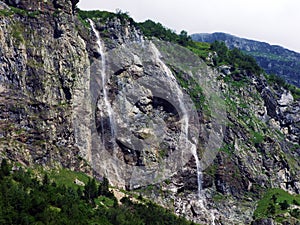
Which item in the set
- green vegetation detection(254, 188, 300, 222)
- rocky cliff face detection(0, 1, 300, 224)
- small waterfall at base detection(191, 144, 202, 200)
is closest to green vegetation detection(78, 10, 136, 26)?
rocky cliff face detection(0, 1, 300, 224)

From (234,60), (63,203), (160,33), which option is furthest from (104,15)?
(63,203)

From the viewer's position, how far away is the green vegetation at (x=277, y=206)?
12624 cm

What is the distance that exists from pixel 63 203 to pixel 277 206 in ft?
210

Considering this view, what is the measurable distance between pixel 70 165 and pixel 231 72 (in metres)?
74.5

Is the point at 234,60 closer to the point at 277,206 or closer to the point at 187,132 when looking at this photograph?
the point at 187,132

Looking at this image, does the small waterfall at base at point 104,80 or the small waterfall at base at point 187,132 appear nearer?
the small waterfall at base at point 187,132

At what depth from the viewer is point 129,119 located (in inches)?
5236

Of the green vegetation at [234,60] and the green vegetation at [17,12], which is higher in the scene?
the green vegetation at [234,60]

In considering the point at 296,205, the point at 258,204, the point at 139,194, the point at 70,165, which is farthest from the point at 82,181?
the point at 296,205

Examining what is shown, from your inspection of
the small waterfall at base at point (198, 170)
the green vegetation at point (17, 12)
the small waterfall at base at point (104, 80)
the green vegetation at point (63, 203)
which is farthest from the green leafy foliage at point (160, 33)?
the green vegetation at point (63, 203)

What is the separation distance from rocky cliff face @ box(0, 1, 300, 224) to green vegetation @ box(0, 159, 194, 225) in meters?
9.70

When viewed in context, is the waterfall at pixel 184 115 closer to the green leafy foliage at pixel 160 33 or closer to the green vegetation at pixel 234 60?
the green leafy foliage at pixel 160 33

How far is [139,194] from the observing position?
122 meters

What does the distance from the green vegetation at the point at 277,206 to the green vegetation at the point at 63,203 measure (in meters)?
27.5
